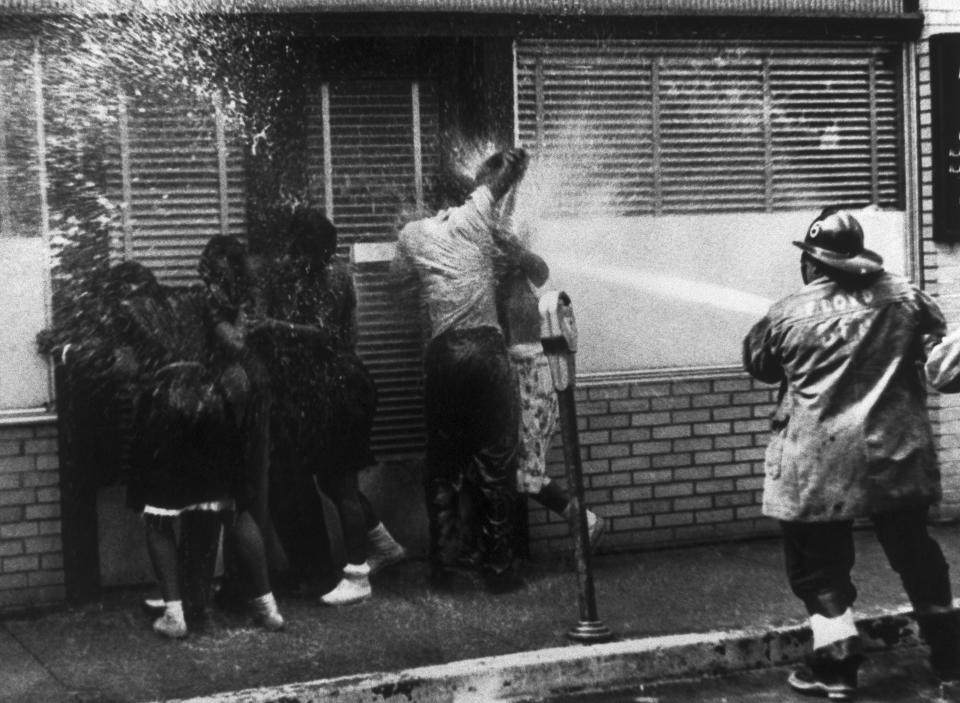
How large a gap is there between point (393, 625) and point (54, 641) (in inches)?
58.8

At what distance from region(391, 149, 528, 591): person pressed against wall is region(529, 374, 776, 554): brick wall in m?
0.75

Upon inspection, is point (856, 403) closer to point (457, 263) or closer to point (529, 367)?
point (529, 367)

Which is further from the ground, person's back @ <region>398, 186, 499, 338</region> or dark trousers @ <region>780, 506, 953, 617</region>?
person's back @ <region>398, 186, 499, 338</region>

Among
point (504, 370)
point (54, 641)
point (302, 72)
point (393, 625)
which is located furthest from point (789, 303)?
point (54, 641)

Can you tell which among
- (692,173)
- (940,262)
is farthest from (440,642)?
(940,262)

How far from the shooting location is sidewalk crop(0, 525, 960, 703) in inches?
217

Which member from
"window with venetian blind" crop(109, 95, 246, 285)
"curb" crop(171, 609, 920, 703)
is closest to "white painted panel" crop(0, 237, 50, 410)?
"window with venetian blind" crop(109, 95, 246, 285)

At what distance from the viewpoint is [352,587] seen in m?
6.81

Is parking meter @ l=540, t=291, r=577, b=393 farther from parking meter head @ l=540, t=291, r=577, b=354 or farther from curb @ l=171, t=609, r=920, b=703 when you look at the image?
curb @ l=171, t=609, r=920, b=703

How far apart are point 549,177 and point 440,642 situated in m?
2.78

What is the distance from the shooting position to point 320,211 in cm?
723

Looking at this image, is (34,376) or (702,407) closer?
(34,376)

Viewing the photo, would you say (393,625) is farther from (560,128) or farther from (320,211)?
(560,128)

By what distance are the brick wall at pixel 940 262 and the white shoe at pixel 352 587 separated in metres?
3.58
